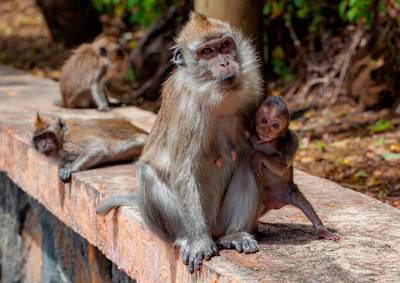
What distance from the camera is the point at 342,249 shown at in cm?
405

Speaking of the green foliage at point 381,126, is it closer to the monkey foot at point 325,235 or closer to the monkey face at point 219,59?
the monkey foot at point 325,235

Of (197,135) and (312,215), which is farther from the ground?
(197,135)

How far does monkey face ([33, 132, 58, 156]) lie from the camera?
6.12 m

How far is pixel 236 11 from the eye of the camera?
5969 mm

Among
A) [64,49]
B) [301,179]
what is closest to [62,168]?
[301,179]

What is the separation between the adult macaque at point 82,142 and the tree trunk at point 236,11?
1.11 meters

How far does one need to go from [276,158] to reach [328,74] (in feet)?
19.1

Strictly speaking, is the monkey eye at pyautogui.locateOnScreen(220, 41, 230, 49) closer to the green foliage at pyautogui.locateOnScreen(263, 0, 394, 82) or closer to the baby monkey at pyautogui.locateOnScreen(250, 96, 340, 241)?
the baby monkey at pyautogui.locateOnScreen(250, 96, 340, 241)

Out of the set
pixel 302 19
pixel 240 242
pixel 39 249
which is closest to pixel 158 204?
pixel 240 242

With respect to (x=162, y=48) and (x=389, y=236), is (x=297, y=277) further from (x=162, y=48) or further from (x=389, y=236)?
(x=162, y=48)

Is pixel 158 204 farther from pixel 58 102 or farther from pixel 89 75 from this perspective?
pixel 89 75

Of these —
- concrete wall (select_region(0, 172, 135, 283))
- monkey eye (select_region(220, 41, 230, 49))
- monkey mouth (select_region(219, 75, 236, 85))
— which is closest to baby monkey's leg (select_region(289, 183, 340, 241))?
monkey mouth (select_region(219, 75, 236, 85))

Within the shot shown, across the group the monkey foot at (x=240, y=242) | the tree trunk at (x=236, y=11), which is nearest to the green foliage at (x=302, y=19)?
the tree trunk at (x=236, y=11)

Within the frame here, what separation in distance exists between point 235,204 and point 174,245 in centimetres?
38
